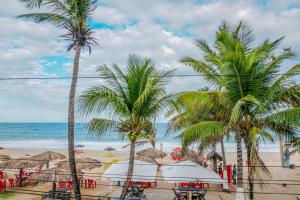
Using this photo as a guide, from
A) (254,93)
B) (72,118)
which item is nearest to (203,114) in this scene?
(254,93)

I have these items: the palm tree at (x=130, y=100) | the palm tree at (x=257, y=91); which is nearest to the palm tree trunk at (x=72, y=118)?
the palm tree at (x=130, y=100)

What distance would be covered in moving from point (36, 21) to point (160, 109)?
5065 mm

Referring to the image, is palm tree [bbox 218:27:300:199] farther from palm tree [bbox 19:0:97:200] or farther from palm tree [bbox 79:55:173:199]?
palm tree [bbox 19:0:97:200]

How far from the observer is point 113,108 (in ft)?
28.6

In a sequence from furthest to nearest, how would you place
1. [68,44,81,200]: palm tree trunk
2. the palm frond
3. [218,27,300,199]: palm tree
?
[68,44,81,200]: palm tree trunk
the palm frond
[218,27,300,199]: palm tree

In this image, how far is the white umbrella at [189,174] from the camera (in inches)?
398

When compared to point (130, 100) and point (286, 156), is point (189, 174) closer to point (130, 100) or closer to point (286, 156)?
point (130, 100)

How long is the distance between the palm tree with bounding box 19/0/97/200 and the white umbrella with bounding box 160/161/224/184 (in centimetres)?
364

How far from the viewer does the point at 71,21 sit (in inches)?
374

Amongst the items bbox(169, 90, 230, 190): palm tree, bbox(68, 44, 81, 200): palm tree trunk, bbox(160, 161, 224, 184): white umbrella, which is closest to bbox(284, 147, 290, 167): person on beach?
bbox(160, 161, 224, 184): white umbrella

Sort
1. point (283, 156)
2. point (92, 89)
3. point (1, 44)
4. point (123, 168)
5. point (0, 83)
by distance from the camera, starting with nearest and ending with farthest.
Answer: point (92, 89)
point (0, 83)
point (123, 168)
point (1, 44)
point (283, 156)

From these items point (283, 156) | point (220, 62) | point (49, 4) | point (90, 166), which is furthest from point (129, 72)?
point (283, 156)

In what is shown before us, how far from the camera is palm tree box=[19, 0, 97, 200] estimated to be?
30.7 ft

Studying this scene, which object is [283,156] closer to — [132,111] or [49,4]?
[132,111]
